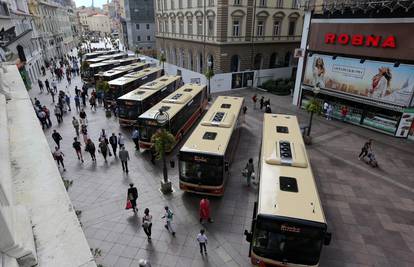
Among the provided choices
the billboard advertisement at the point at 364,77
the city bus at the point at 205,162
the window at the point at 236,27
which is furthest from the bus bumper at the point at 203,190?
the window at the point at 236,27

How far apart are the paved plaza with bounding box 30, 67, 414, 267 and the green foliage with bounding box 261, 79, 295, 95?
577 inches

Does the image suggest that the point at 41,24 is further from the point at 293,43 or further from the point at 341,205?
the point at 341,205

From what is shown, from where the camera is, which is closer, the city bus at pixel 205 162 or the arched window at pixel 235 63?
the city bus at pixel 205 162

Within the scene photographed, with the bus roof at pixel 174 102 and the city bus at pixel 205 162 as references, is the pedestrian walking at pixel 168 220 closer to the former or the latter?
the city bus at pixel 205 162

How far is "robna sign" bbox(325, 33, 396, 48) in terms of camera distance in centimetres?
1975

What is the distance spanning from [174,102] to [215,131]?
7.01 meters

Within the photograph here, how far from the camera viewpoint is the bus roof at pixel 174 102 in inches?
709

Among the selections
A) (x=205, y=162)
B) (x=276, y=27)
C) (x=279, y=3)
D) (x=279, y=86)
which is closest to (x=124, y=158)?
(x=205, y=162)

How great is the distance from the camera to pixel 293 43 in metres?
40.7

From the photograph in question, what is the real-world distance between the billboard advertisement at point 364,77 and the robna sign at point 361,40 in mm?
1334

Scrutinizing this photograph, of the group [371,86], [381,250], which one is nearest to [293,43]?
[371,86]

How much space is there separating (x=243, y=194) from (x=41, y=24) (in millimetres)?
66814

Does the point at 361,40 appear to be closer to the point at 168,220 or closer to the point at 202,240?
the point at 202,240

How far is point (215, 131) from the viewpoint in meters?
14.6
